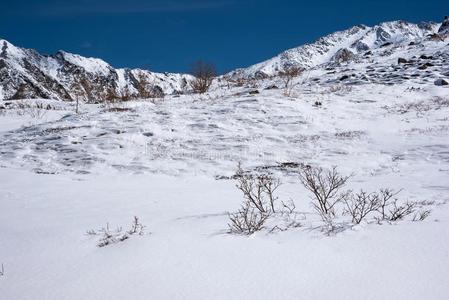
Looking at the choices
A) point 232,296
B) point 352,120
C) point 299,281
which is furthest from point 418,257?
point 352,120

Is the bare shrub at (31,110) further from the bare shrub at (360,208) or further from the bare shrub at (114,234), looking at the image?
the bare shrub at (360,208)

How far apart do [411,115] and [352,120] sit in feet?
6.59

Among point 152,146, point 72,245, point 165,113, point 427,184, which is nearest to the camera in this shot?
point 72,245

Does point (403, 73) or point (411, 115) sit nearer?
point (411, 115)

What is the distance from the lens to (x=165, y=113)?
1334 centimetres

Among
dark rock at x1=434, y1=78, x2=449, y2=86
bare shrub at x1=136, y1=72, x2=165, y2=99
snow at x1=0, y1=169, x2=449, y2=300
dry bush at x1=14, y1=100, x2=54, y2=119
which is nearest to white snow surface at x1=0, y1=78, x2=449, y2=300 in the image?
snow at x1=0, y1=169, x2=449, y2=300

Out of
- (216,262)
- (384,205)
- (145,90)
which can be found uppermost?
(145,90)

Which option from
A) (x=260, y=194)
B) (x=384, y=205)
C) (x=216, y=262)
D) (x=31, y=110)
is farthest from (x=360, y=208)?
(x=31, y=110)

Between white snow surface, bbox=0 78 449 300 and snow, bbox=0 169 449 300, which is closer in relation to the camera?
snow, bbox=0 169 449 300

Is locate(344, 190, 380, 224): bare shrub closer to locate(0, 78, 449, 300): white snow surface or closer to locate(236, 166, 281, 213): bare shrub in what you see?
locate(0, 78, 449, 300): white snow surface

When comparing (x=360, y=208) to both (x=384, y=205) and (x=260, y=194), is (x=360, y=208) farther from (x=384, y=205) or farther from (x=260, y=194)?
(x=260, y=194)

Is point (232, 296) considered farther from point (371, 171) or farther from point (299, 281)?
point (371, 171)

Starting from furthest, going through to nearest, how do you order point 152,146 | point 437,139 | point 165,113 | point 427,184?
point 165,113 → point 152,146 → point 437,139 → point 427,184

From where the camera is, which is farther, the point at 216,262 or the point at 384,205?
the point at 384,205
